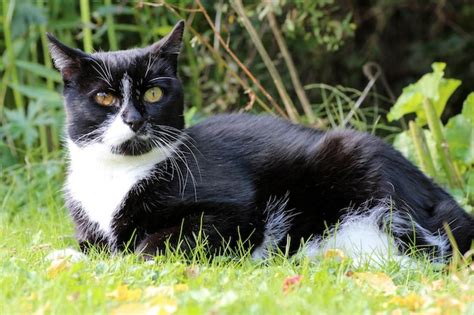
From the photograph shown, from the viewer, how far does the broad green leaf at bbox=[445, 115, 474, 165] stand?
177 inches

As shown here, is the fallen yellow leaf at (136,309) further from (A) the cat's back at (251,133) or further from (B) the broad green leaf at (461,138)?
(B) the broad green leaf at (461,138)

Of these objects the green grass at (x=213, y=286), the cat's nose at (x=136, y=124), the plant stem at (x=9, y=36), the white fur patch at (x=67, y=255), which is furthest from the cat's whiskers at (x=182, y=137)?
the plant stem at (x=9, y=36)

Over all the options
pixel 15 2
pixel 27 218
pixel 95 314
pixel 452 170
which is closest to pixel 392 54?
pixel 452 170

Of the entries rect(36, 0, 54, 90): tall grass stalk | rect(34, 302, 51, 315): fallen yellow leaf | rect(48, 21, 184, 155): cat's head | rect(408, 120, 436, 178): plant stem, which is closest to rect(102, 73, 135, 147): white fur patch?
rect(48, 21, 184, 155): cat's head

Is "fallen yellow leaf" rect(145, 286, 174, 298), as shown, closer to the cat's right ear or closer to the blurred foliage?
the cat's right ear

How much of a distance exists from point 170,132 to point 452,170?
1.84 metres

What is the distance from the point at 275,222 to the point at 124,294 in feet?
3.84

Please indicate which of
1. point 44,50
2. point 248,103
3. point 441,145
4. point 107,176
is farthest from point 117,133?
point 44,50

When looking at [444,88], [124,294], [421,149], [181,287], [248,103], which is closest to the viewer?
[124,294]

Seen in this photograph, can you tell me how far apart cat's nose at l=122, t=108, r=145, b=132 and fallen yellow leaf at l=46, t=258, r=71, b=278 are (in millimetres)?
613

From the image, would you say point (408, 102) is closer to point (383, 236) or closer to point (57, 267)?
point (383, 236)

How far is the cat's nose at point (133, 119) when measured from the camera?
324cm

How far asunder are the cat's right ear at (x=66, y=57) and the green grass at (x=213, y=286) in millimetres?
779

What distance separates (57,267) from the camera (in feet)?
9.52
